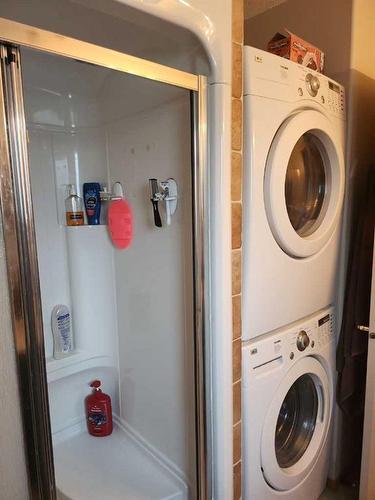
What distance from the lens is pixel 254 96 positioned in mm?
1058

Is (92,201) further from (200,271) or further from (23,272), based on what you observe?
(23,272)

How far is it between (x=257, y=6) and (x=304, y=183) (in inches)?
37.6

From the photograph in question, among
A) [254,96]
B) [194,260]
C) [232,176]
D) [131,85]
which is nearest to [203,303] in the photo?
[194,260]

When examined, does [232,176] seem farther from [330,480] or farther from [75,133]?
[330,480]

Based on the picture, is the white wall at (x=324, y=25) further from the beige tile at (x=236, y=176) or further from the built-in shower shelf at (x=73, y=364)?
the built-in shower shelf at (x=73, y=364)

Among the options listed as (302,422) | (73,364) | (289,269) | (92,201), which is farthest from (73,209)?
(302,422)

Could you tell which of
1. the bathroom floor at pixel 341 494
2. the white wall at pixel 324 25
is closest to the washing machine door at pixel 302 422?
the bathroom floor at pixel 341 494

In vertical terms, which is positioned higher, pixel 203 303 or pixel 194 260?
pixel 194 260

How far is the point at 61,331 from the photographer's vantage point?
166 centimetres

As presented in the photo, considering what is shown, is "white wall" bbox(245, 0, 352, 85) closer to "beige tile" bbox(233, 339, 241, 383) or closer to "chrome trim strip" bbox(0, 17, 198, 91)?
"chrome trim strip" bbox(0, 17, 198, 91)

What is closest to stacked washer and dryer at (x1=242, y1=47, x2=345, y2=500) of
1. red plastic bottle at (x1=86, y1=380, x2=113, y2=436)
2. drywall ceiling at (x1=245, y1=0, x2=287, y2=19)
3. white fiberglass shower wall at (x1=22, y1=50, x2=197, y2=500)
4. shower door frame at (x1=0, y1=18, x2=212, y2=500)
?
white fiberglass shower wall at (x1=22, y1=50, x2=197, y2=500)

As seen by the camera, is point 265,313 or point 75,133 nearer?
point 265,313

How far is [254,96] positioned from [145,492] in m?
1.49

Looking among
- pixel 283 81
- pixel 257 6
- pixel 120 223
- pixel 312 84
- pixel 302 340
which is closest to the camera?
pixel 283 81
